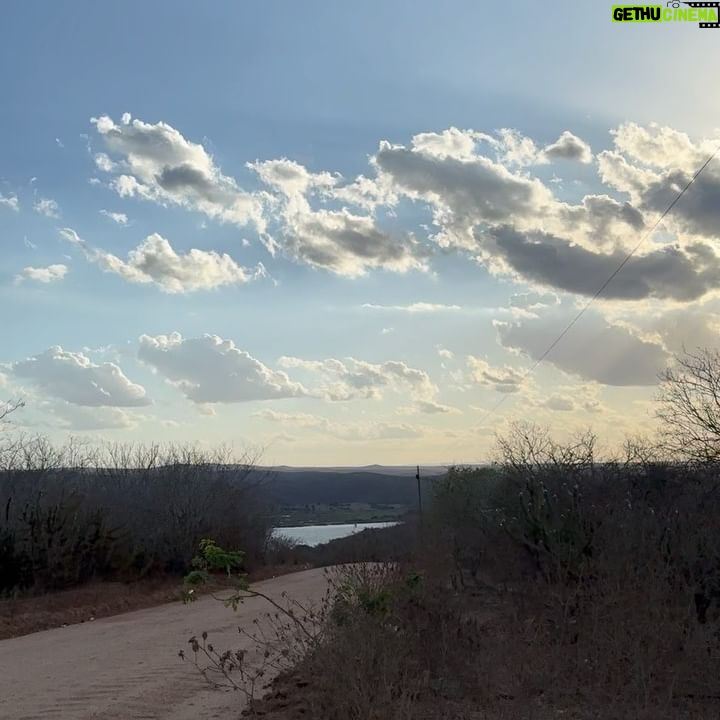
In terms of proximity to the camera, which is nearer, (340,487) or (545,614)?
(545,614)

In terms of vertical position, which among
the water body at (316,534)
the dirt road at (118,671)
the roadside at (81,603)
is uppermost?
the dirt road at (118,671)

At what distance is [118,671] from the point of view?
1366cm

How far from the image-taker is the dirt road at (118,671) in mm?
10781

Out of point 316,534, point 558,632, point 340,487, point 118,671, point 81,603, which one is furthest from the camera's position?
point 340,487

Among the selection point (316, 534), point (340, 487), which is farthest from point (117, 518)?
point (340, 487)

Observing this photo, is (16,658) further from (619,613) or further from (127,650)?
(619,613)

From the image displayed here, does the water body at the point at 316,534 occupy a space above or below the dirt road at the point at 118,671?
below

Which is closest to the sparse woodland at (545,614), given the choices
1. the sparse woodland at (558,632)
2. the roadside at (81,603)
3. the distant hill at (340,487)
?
the sparse woodland at (558,632)

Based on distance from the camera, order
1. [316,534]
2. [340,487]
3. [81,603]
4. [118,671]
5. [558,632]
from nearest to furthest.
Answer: [558,632] → [118,671] → [81,603] → [316,534] → [340,487]

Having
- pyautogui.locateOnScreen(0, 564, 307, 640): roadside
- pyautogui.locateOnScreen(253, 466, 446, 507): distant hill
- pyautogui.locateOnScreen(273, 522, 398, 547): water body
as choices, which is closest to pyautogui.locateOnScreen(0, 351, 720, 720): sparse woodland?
pyautogui.locateOnScreen(0, 564, 307, 640): roadside

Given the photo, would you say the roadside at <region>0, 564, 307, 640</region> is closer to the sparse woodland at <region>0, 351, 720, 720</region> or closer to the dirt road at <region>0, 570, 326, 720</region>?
the dirt road at <region>0, 570, 326, 720</region>

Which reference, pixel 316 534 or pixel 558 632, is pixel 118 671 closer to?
pixel 558 632

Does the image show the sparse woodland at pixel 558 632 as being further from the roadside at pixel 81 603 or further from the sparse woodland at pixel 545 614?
the roadside at pixel 81 603

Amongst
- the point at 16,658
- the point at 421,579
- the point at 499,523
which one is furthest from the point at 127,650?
the point at 499,523
